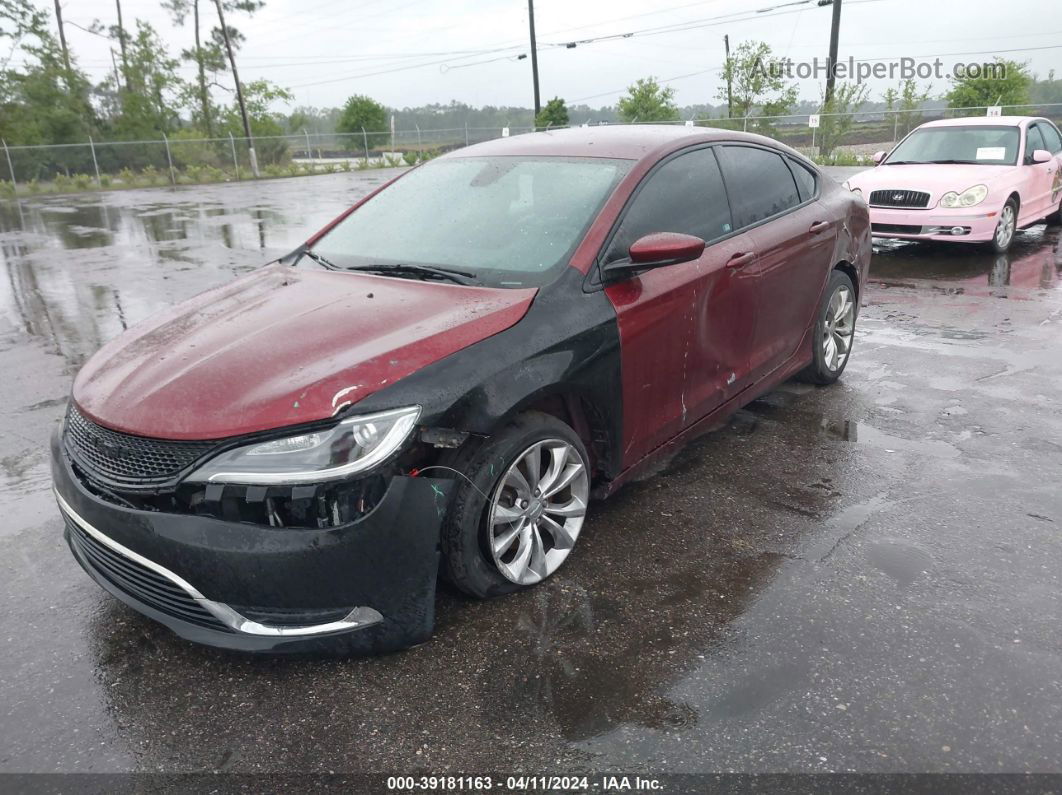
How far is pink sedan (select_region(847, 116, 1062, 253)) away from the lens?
9.47 m

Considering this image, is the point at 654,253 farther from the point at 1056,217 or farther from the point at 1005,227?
the point at 1056,217

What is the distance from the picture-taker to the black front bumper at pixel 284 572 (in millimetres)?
A: 2439

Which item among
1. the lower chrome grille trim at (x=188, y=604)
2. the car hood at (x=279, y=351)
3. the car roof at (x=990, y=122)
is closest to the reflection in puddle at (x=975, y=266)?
the car roof at (x=990, y=122)

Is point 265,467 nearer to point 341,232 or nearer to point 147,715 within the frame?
point 147,715

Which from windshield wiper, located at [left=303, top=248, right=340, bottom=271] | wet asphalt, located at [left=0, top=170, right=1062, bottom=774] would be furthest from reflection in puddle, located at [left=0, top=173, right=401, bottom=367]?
wet asphalt, located at [left=0, top=170, right=1062, bottom=774]

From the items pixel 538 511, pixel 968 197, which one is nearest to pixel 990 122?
pixel 968 197

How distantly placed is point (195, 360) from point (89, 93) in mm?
45622

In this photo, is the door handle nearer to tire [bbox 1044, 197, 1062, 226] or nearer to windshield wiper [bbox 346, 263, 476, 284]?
windshield wiper [bbox 346, 263, 476, 284]

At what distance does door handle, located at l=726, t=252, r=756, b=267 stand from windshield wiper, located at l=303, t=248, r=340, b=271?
74.0 inches

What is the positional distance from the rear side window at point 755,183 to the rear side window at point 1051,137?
843cm

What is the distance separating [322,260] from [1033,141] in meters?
10.4

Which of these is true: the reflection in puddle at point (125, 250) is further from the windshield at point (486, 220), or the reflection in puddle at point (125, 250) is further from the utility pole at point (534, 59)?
the utility pole at point (534, 59)

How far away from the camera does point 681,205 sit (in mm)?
3842

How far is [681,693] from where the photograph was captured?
2613mm
